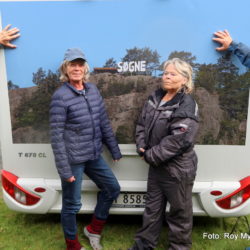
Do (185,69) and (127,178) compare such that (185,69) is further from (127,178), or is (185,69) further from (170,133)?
(127,178)

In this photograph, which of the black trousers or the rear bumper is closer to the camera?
the black trousers

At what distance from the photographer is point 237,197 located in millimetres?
2920

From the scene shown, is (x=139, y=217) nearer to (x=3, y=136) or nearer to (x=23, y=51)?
(x=3, y=136)

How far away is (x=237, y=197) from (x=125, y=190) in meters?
1.04

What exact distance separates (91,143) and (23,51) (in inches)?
38.4

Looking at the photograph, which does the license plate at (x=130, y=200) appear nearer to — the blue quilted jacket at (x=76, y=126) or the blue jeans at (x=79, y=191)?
the blue jeans at (x=79, y=191)

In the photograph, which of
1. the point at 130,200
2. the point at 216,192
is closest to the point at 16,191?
the point at 130,200

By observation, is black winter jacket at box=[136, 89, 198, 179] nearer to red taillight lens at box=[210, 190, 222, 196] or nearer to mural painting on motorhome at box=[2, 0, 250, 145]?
mural painting on motorhome at box=[2, 0, 250, 145]

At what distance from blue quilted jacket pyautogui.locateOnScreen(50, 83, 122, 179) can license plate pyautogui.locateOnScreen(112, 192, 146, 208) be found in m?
0.57

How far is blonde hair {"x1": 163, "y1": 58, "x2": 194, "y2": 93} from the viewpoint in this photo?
2518mm

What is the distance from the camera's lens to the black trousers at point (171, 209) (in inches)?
105

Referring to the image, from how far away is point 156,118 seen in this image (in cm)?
260

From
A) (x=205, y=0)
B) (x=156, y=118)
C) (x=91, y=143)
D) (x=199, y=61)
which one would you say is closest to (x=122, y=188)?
(x=91, y=143)

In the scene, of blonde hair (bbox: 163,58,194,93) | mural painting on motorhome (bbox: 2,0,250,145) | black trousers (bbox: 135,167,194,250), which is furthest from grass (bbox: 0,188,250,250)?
blonde hair (bbox: 163,58,194,93)
